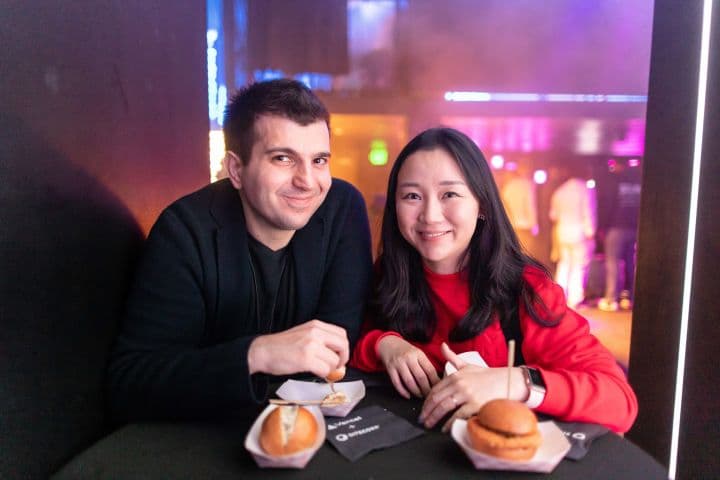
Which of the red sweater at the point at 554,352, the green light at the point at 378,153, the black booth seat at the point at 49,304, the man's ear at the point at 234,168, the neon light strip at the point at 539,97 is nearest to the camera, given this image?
the black booth seat at the point at 49,304

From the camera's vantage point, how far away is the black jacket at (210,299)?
102cm

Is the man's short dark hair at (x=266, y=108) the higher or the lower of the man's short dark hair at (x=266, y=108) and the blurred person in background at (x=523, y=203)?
the higher

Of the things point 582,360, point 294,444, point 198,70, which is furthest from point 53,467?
point 198,70

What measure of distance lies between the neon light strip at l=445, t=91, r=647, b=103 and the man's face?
360 cm

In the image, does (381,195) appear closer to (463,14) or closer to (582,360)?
(463,14)

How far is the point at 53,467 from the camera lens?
1.02 meters

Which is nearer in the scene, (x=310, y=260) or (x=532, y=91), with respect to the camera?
(x=310, y=260)

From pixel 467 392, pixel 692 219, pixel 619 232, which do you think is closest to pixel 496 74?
pixel 619 232

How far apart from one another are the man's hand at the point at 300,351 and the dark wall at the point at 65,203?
44 centimetres

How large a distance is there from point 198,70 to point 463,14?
3.34m

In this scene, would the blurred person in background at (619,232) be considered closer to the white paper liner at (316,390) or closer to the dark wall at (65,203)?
the white paper liner at (316,390)

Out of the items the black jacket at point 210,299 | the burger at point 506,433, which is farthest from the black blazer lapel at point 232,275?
the burger at point 506,433

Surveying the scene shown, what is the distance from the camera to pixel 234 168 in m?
1.42

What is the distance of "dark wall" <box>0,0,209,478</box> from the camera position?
2.99ft
